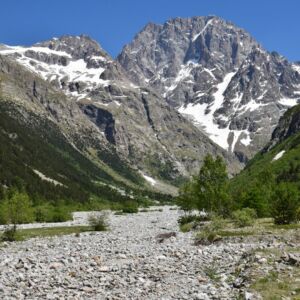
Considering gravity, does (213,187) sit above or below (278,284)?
above

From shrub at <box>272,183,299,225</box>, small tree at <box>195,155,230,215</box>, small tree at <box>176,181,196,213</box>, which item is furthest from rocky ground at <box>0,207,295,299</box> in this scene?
small tree at <box>176,181,196,213</box>

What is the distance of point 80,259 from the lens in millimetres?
37281

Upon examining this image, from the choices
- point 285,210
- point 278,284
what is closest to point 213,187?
point 285,210

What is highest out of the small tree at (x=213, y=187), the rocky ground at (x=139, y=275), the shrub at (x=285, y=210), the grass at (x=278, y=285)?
the small tree at (x=213, y=187)

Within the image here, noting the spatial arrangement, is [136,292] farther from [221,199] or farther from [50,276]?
[221,199]

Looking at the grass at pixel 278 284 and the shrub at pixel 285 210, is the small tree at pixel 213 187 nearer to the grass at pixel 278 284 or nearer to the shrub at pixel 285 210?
the shrub at pixel 285 210

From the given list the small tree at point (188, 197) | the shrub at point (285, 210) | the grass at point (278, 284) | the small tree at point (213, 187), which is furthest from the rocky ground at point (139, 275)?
the small tree at point (188, 197)

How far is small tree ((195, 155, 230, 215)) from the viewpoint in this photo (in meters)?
91.1

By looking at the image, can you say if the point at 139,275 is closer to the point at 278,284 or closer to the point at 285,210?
the point at 278,284

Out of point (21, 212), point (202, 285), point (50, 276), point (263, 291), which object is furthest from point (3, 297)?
point (21, 212)

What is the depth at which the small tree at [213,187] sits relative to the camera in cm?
9112

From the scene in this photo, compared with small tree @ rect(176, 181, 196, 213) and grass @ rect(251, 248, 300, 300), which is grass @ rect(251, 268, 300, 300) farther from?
small tree @ rect(176, 181, 196, 213)

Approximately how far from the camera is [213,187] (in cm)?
9194

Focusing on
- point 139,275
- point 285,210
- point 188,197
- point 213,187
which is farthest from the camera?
point 188,197
